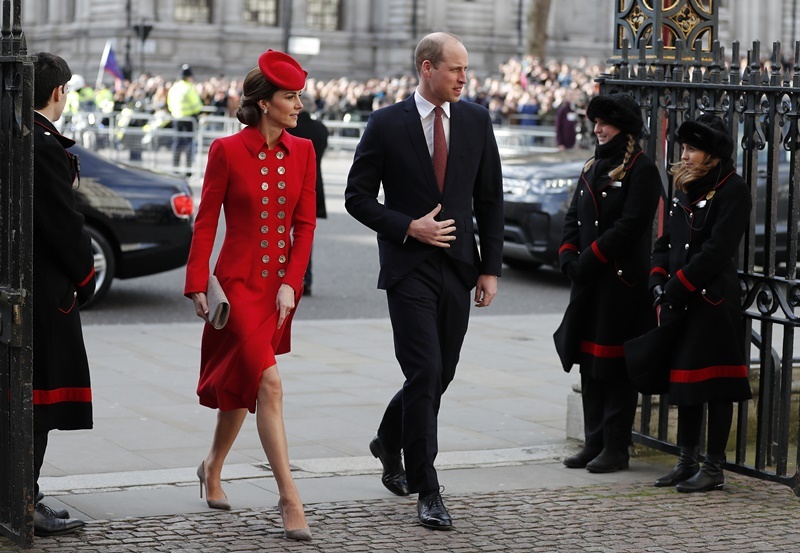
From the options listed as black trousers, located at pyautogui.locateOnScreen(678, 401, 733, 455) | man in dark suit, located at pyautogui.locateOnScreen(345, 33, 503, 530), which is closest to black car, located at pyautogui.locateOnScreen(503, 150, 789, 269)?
black trousers, located at pyautogui.locateOnScreen(678, 401, 733, 455)

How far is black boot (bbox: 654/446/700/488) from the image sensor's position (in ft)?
22.2

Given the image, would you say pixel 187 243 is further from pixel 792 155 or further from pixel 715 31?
pixel 792 155

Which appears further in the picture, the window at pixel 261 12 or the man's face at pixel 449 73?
the window at pixel 261 12

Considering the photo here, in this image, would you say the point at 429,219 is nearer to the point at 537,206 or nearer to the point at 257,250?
the point at 257,250

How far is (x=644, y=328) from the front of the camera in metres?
7.09

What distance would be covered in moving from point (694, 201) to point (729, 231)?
0.25 metres

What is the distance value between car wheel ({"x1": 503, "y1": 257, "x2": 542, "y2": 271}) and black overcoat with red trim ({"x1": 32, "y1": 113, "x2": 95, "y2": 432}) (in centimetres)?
1048

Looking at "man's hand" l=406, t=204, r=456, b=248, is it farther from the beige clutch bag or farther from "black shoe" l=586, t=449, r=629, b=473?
"black shoe" l=586, t=449, r=629, b=473

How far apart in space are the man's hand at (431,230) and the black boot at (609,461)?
153 centimetres

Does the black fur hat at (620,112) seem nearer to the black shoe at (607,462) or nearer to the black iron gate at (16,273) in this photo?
the black shoe at (607,462)

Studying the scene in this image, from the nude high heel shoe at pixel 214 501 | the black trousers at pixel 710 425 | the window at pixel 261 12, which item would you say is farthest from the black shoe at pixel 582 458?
the window at pixel 261 12

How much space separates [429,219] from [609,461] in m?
1.68

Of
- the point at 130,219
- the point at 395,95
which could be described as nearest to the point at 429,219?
the point at 130,219

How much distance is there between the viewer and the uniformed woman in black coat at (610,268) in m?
6.95
